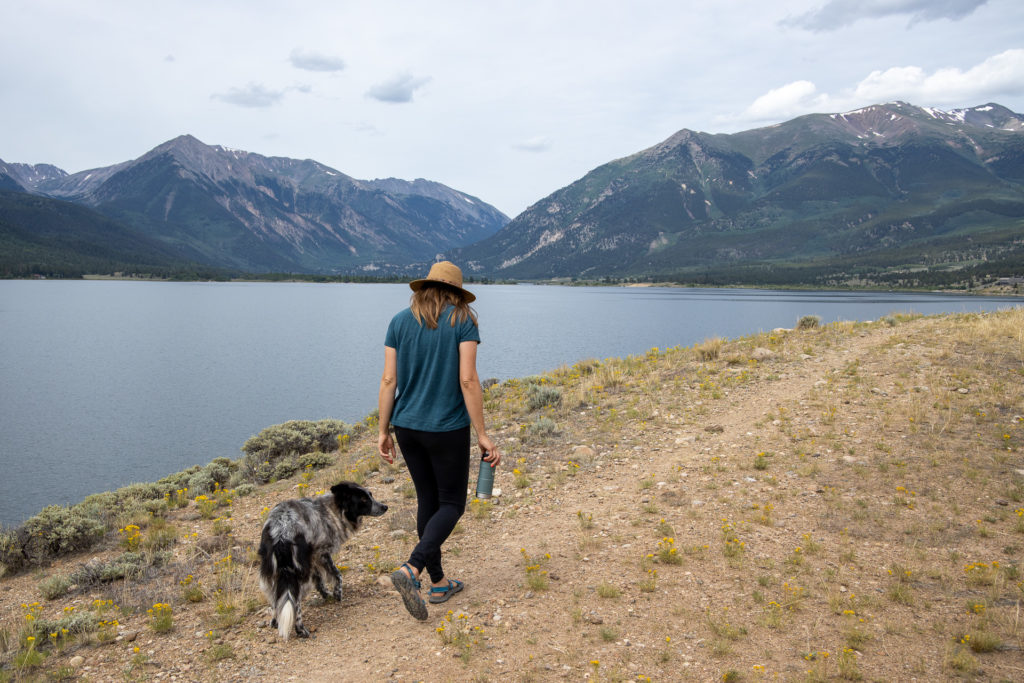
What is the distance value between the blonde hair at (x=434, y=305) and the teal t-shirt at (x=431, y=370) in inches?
1.5

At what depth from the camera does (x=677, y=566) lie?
5.34 meters

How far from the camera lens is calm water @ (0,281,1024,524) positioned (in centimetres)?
1842

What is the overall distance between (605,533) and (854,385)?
25.6ft

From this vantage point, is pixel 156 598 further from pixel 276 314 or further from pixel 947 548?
pixel 276 314

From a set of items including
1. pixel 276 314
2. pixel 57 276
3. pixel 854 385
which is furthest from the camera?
pixel 57 276

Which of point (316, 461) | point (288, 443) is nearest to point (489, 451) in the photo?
point (316, 461)

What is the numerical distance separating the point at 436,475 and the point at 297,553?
4.39ft

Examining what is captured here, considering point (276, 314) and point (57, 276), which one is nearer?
point (276, 314)

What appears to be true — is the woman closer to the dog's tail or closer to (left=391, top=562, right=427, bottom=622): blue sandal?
(left=391, top=562, right=427, bottom=622): blue sandal

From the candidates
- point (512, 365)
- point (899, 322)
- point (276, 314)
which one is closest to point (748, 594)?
point (899, 322)

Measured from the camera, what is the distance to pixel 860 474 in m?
7.18

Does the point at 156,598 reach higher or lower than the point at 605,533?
lower

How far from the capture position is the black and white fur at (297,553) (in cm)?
446

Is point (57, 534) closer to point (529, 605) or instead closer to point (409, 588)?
point (409, 588)
